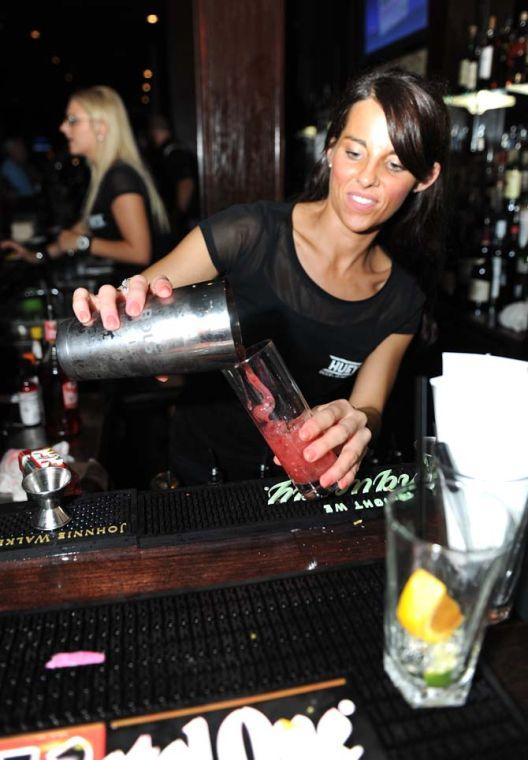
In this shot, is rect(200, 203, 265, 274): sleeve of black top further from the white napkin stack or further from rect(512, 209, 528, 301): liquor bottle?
rect(512, 209, 528, 301): liquor bottle

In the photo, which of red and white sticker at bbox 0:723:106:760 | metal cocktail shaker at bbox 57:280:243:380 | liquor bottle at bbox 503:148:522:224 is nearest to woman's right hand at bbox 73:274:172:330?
metal cocktail shaker at bbox 57:280:243:380

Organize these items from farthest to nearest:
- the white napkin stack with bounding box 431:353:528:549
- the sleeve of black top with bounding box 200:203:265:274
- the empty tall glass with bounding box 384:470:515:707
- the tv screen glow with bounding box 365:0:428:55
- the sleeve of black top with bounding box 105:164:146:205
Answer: the tv screen glow with bounding box 365:0:428:55 < the sleeve of black top with bounding box 105:164:146:205 < the sleeve of black top with bounding box 200:203:265:274 < the white napkin stack with bounding box 431:353:528:549 < the empty tall glass with bounding box 384:470:515:707

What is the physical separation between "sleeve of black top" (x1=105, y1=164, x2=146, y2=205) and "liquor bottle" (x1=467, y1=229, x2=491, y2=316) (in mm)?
1677

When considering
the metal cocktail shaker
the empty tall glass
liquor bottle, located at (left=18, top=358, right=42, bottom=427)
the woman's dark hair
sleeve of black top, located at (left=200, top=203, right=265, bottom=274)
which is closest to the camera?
the empty tall glass

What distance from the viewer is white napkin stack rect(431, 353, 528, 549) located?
79cm

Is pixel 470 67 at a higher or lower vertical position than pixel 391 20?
lower

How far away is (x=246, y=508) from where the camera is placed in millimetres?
1146

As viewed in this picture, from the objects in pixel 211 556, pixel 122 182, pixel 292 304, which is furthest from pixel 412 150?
pixel 122 182

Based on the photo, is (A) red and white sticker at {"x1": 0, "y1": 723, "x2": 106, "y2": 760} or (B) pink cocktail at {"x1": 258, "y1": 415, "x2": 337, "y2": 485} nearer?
(A) red and white sticker at {"x1": 0, "y1": 723, "x2": 106, "y2": 760}

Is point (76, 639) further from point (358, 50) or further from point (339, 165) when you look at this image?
point (358, 50)

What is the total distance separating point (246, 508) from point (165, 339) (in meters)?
0.36

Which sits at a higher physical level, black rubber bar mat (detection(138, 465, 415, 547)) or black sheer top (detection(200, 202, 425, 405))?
black sheer top (detection(200, 202, 425, 405))

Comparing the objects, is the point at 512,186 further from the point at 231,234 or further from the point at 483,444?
the point at 483,444

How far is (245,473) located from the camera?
1848mm
